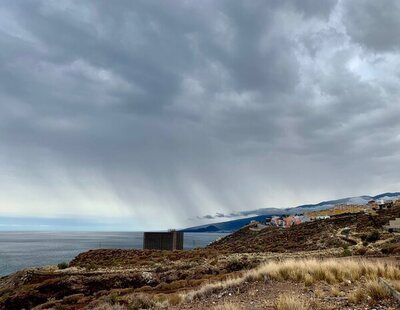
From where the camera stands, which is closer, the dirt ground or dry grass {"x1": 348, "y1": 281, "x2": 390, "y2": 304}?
the dirt ground

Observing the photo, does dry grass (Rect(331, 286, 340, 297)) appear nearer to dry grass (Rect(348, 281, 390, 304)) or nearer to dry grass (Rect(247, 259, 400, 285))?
dry grass (Rect(348, 281, 390, 304))

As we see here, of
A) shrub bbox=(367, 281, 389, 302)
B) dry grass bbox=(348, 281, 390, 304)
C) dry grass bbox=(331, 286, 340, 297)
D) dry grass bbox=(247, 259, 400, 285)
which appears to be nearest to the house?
dry grass bbox=(247, 259, 400, 285)

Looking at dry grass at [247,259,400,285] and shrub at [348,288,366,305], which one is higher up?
shrub at [348,288,366,305]

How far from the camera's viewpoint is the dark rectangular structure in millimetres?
77062

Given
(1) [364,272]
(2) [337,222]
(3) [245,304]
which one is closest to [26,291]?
(3) [245,304]

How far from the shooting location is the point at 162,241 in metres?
77.7

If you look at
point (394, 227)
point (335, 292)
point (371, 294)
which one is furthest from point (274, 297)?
point (394, 227)

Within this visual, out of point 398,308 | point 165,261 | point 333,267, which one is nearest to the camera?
point 398,308

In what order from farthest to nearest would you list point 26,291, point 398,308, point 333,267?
1. point 26,291
2. point 333,267
3. point 398,308

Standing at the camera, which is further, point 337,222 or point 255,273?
point 337,222

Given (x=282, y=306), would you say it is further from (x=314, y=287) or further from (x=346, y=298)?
(x=314, y=287)

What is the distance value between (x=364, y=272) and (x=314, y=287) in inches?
130

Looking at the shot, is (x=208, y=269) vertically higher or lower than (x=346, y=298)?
lower

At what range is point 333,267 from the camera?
1638 centimetres
